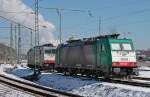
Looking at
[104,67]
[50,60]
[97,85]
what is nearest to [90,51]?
[104,67]

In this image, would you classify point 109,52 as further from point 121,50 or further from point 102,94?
point 102,94

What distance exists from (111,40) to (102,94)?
8.77 meters

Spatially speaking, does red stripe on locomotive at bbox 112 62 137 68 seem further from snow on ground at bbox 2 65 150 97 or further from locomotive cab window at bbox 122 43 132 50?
snow on ground at bbox 2 65 150 97

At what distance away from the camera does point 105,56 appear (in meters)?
30.4

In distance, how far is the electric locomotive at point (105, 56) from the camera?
29781mm

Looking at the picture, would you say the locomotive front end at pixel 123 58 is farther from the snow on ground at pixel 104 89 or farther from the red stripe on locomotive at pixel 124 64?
the snow on ground at pixel 104 89

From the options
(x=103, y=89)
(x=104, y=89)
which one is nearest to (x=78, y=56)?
(x=103, y=89)

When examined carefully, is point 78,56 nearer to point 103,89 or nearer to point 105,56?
point 105,56

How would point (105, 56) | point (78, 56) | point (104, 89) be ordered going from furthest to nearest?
point (78, 56) < point (105, 56) < point (104, 89)

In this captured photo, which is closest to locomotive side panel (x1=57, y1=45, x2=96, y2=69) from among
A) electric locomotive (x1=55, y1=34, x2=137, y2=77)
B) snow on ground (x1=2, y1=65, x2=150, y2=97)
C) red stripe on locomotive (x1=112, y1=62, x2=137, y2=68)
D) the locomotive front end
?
electric locomotive (x1=55, y1=34, x2=137, y2=77)

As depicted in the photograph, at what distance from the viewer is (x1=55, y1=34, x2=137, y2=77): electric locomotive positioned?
97.7 feet

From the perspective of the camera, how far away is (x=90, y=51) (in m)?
34.3

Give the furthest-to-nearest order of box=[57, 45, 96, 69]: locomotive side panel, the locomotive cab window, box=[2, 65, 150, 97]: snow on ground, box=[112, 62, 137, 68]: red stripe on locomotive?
box=[57, 45, 96, 69]: locomotive side panel < the locomotive cab window < box=[112, 62, 137, 68]: red stripe on locomotive < box=[2, 65, 150, 97]: snow on ground

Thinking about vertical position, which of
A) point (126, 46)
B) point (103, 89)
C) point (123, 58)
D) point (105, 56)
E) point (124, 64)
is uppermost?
point (126, 46)
